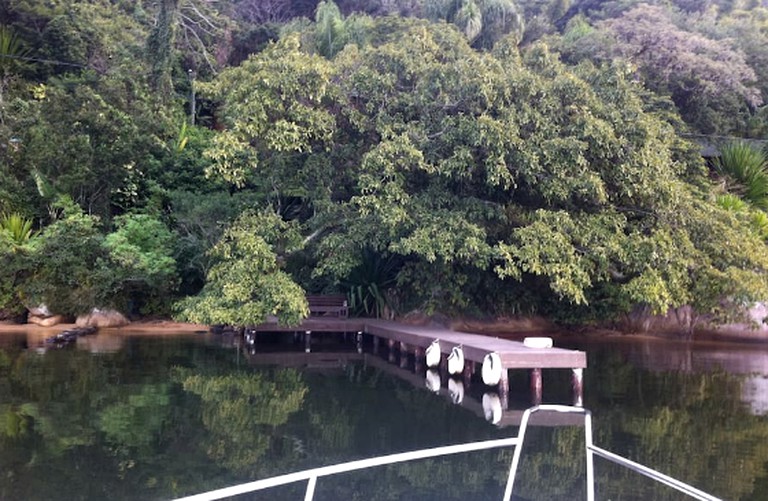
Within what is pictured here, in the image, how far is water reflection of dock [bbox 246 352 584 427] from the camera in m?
9.67

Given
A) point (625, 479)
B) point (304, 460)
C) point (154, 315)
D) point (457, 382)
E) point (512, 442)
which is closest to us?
point (512, 442)

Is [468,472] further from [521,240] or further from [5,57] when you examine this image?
[5,57]

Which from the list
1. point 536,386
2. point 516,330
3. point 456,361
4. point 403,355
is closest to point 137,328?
point 403,355

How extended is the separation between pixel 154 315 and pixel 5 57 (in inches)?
399

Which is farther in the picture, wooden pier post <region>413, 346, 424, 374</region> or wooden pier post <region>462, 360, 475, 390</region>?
wooden pier post <region>413, 346, 424, 374</region>

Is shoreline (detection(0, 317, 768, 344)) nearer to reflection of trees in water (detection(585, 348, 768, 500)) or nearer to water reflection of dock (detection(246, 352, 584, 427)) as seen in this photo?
water reflection of dock (detection(246, 352, 584, 427))

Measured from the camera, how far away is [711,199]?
57.4 feet

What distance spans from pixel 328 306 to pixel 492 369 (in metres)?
7.91

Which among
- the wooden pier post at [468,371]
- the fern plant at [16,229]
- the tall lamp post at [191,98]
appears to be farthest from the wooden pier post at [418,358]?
the tall lamp post at [191,98]

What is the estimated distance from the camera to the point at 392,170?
1402 centimetres

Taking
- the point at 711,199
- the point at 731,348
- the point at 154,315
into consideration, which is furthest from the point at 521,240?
the point at 154,315

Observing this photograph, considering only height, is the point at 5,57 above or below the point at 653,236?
above

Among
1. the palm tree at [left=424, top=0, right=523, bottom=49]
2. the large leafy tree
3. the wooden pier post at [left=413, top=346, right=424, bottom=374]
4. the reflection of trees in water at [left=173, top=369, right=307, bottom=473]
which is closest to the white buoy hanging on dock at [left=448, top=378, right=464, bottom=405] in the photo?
the wooden pier post at [left=413, top=346, right=424, bottom=374]

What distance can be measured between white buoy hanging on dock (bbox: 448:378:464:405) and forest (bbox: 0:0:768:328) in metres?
2.40
